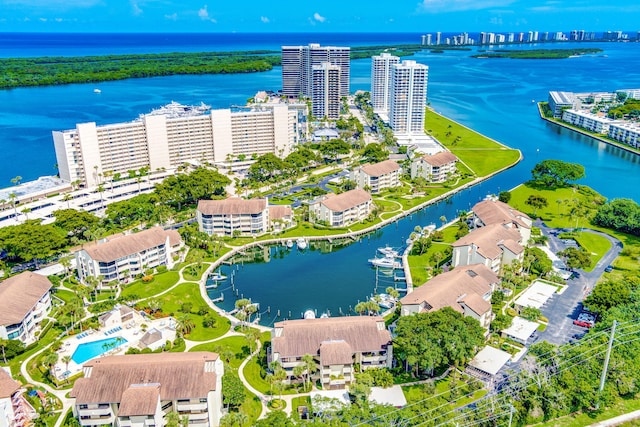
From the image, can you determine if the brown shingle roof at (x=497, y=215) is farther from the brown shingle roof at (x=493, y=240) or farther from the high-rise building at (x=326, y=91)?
the high-rise building at (x=326, y=91)

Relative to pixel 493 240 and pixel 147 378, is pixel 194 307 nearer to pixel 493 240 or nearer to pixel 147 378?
pixel 147 378

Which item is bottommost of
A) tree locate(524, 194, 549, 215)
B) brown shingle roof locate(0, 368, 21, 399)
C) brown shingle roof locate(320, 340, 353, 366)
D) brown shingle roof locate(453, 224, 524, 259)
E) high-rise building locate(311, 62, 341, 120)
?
brown shingle roof locate(320, 340, 353, 366)

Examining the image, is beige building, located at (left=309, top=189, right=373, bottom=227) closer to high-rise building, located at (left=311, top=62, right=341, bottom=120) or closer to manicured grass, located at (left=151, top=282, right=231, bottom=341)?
manicured grass, located at (left=151, top=282, right=231, bottom=341)

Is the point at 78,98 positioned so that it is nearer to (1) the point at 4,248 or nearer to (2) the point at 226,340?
(1) the point at 4,248

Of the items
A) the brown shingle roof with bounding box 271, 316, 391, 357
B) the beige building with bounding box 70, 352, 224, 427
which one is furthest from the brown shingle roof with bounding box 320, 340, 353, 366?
the beige building with bounding box 70, 352, 224, 427

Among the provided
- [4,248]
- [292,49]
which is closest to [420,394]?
[4,248]

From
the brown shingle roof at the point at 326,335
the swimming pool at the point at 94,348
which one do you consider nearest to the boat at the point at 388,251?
→ the brown shingle roof at the point at 326,335

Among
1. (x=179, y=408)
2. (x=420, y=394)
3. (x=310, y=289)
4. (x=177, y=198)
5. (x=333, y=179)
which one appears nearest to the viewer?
(x=179, y=408)
